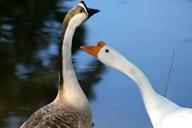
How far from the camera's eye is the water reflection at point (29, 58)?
411 centimetres

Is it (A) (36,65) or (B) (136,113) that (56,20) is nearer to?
(A) (36,65)

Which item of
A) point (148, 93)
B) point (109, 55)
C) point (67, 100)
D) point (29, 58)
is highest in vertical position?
point (109, 55)

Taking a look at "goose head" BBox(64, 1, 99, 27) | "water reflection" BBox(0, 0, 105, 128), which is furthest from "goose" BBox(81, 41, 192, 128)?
"water reflection" BBox(0, 0, 105, 128)

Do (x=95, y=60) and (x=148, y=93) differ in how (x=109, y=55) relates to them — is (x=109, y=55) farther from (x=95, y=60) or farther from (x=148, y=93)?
(x=95, y=60)

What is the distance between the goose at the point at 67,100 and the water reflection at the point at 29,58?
781 mm

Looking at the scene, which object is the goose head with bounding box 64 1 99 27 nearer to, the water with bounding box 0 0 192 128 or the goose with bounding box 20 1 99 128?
the goose with bounding box 20 1 99 128

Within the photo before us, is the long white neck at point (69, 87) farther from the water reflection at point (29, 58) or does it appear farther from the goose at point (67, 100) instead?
the water reflection at point (29, 58)

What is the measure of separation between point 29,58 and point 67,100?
5.63 ft

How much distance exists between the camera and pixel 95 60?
4.67m

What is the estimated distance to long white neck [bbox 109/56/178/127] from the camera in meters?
2.68

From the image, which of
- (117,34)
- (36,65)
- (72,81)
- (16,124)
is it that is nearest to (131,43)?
(117,34)

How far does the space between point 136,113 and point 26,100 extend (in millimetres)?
766

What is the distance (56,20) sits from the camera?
217 inches

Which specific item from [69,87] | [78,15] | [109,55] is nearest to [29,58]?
[69,87]
